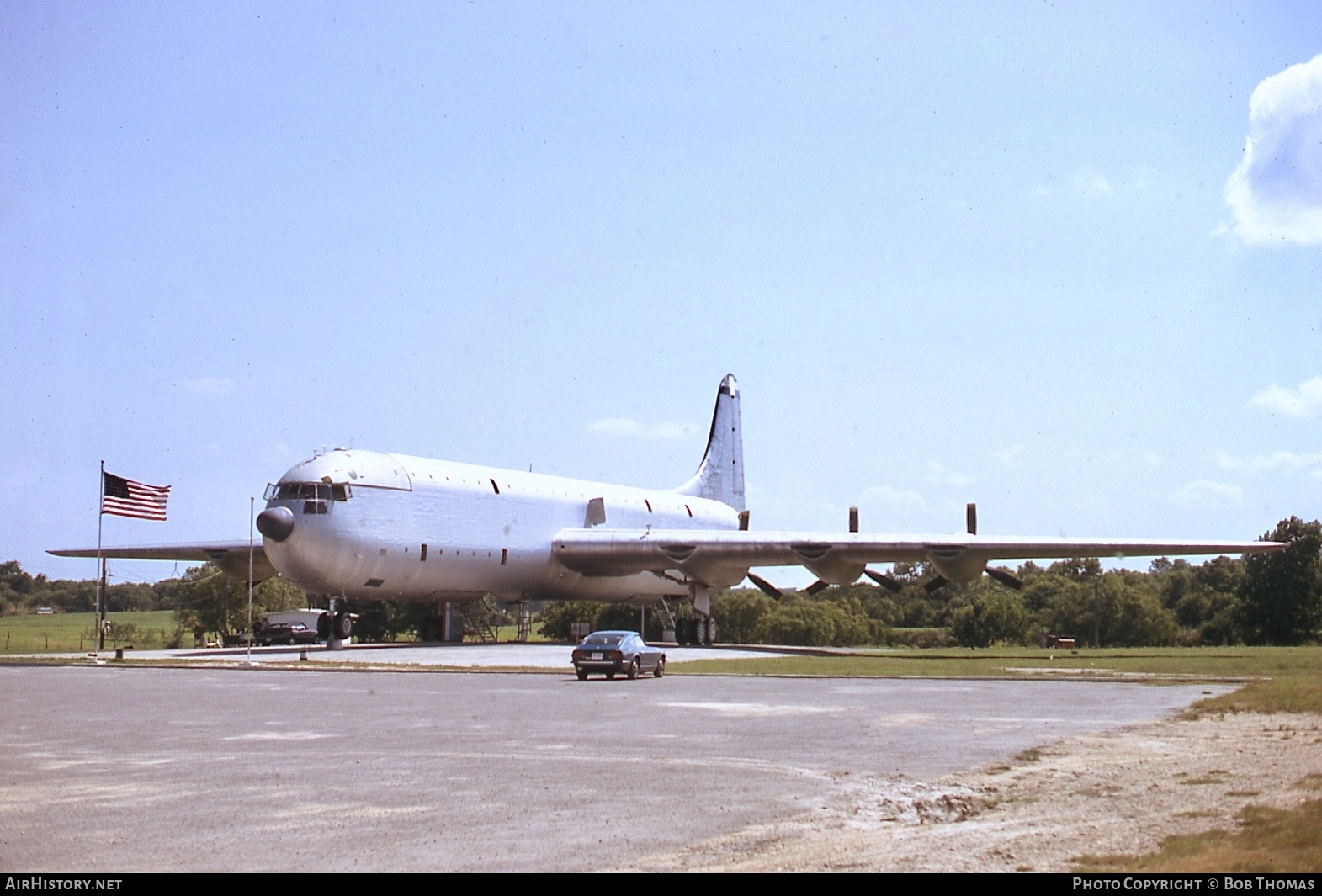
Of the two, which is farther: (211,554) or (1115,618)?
(1115,618)

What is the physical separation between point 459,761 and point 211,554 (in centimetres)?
4571

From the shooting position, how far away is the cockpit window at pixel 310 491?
47312mm

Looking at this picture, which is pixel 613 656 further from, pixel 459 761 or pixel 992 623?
pixel 992 623

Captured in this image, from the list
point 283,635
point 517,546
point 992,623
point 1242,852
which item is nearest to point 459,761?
point 1242,852

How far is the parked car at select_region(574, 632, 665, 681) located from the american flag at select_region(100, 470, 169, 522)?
24.1 meters

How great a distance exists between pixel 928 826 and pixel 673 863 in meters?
2.78

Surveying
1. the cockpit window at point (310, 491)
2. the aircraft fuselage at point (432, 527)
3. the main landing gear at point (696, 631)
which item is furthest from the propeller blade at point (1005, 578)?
the cockpit window at point (310, 491)

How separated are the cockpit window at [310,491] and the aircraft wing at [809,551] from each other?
43.7 feet

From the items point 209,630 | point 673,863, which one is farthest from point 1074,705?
point 209,630

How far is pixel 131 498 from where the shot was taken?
50.8 metres

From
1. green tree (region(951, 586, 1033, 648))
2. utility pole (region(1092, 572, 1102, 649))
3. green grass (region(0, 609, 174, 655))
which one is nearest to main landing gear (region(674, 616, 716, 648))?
green grass (region(0, 609, 174, 655))

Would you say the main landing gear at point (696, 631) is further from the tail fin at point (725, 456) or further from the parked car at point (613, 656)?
the parked car at point (613, 656)

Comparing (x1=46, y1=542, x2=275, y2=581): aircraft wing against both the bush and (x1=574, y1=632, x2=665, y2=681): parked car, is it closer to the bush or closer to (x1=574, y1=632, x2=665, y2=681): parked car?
(x1=574, y1=632, x2=665, y2=681): parked car

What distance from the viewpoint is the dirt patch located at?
9844 millimetres
